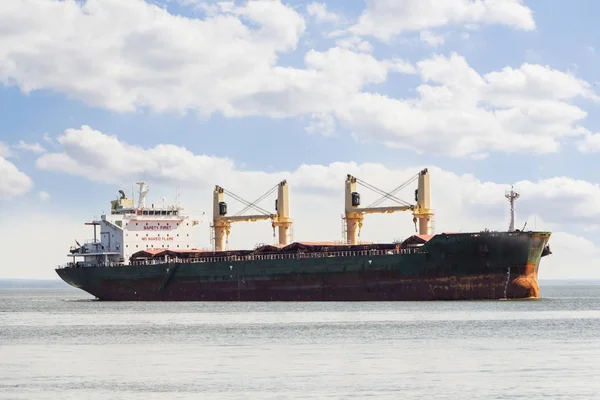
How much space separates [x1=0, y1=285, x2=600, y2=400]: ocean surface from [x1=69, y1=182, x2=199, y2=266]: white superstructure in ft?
68.4

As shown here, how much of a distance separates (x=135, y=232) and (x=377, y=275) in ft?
69.7

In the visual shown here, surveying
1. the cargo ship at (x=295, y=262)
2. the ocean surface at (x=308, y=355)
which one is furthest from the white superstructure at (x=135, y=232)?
the ocean surface at (x=308, y=355)

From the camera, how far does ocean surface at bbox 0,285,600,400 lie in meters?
24.2

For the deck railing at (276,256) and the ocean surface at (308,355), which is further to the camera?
the deck railing at (276,256)

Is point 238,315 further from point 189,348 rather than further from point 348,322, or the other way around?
point 189,348

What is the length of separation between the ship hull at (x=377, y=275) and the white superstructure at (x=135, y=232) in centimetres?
489

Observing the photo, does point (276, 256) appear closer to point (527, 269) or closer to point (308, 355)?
point (527, 269)

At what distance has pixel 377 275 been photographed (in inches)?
2324

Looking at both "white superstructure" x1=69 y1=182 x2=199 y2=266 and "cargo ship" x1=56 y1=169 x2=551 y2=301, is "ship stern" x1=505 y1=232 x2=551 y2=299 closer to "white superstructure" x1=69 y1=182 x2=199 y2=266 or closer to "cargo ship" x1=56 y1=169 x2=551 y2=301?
"cargo ship" x1=56 y1=169 x2=551 y2=301

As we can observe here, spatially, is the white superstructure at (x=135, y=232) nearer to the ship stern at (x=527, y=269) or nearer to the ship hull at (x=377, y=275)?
the ship hull at (x=377, y=275)

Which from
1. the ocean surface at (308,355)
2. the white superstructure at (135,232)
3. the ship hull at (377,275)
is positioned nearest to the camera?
the ocean surface at (308,355)

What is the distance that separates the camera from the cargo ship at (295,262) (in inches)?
2226

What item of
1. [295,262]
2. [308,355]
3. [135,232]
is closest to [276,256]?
[295,262]

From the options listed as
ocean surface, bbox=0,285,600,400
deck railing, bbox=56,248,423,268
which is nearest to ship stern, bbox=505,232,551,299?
ocean surface, bbox=0,285,600,400
